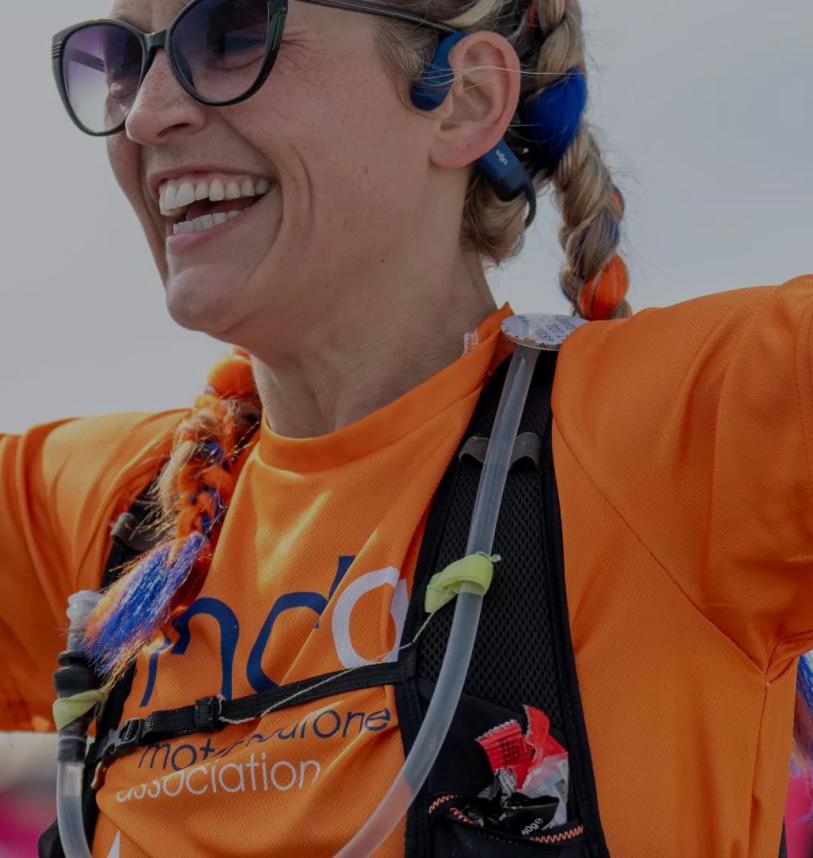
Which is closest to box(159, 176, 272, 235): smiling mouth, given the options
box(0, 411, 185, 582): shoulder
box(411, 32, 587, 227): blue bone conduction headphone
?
box(411, 32, 587, 227): blue bone conduction headphone

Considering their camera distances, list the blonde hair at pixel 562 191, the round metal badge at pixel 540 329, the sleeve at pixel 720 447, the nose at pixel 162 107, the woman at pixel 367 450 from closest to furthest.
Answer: the sleeve at pixel 720 447 < the woman at pixel 367 450 < the round metal badge at pixel 540 329 < the nose at pixel 162 107 < the blonde hair at pixel 562 191

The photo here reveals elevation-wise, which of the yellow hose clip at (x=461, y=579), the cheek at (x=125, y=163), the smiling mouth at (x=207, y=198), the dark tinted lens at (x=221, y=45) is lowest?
the yellow hose clip at (x=461, y=579)

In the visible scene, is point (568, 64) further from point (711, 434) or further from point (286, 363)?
point (711, 434)

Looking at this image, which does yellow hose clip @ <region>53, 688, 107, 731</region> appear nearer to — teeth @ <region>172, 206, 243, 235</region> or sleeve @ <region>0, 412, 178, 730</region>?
sleeve @ <region>0, 412, 178, 730</region>

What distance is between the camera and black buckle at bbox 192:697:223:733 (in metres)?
1.99

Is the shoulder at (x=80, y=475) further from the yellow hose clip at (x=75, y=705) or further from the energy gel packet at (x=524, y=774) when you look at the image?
the energy gel packet at (x=524, y=774)

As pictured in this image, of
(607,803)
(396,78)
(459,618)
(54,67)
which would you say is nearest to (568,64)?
(396,78)

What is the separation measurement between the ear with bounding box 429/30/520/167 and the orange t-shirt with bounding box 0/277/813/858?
40 cm

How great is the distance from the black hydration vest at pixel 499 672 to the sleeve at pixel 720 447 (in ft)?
0.33

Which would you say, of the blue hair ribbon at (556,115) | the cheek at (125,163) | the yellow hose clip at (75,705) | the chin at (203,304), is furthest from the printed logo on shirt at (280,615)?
the blue hair ribbon at (556,115)

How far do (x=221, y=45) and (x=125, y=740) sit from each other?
1.13 metres

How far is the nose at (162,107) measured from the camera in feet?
7.12

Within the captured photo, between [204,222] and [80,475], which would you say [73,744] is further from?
[204,222]

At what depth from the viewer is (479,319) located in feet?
7.82
